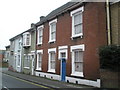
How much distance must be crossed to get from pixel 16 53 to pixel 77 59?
22165mm

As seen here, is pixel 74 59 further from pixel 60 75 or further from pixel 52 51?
pixel 52 51

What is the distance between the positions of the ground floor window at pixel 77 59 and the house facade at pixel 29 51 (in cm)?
1118

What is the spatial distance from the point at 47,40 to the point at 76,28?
20.4 feet

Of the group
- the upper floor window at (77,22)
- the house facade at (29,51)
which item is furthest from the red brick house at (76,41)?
the house facade at (29,51)

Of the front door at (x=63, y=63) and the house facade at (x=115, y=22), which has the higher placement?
the house facade at (x=115, y=22)

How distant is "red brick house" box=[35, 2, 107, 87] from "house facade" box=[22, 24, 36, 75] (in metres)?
4.61

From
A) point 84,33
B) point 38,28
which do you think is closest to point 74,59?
point 84,33

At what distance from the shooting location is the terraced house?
15.6 meters

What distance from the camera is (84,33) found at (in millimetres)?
16750

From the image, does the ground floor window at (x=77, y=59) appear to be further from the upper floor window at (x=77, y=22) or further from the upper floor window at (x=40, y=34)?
the upper floor window at (x=40, y=34)

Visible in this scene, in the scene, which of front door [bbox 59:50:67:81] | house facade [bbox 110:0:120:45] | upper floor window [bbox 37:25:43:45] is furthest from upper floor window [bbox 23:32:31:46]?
house facade [bbox 110:0:120:45]

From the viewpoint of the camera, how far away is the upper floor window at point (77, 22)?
57.2ft

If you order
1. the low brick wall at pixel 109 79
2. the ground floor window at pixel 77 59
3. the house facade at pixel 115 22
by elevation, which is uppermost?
the house facade at pixel 115 22

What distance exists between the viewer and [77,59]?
698 inches
